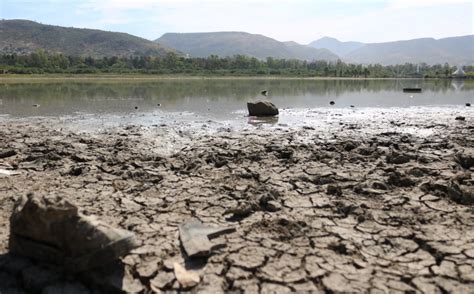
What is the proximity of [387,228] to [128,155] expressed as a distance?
18.2 feet

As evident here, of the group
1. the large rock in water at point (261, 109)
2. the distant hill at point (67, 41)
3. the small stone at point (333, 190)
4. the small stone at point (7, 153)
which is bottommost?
the small stone at point (333, 190)

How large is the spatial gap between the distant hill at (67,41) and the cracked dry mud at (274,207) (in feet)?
522

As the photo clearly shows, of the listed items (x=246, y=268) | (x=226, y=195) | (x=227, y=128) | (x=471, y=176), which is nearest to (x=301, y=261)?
(x=246, y=268)

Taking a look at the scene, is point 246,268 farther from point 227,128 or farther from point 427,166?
point 227,128

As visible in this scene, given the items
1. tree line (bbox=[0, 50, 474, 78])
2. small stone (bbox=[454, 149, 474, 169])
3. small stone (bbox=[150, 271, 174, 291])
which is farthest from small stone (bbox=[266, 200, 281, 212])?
tree line (bbox=[0, 50, 474, 78])

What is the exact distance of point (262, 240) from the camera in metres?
4.47

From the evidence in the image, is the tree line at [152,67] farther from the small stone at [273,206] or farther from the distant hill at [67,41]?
the small stone at [273,206]

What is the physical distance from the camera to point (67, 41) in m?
167

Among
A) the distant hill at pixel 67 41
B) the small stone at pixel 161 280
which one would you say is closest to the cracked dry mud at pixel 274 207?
the small stone at pixel 161 280

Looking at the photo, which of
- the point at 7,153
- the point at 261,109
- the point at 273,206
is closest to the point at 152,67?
the point at 261,109

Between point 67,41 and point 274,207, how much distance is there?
18108cm

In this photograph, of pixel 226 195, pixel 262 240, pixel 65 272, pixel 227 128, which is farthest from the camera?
pixel 227 128

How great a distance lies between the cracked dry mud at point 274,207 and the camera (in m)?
3.78

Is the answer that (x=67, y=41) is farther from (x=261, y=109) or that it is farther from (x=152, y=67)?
(x=261, y=109)
